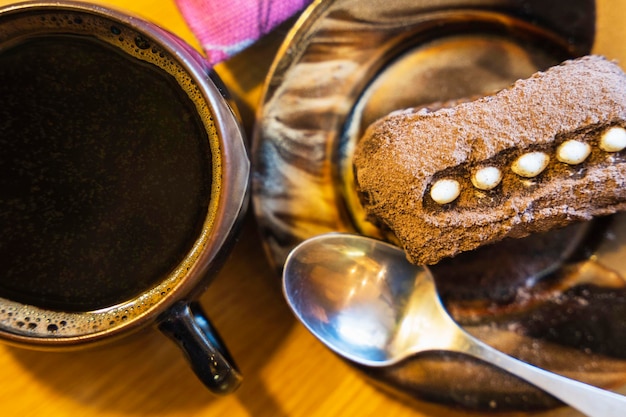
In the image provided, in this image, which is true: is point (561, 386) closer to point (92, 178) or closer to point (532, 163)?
point (532, 163)

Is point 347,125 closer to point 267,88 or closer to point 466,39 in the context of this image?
point 267,88

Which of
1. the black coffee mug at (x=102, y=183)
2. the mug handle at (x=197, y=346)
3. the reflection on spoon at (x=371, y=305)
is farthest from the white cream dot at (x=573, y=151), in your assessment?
the mug handle at (x=197, y=346)

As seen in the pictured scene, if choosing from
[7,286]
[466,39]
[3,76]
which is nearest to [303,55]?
[466,39]

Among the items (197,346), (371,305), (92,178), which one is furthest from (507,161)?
(92,178)

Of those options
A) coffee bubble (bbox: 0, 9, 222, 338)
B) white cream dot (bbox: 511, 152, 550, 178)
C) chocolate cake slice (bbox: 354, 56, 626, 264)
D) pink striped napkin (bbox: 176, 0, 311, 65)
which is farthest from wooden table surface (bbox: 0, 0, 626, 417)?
white cream dot (bbox: 511, 152, 550, 178)

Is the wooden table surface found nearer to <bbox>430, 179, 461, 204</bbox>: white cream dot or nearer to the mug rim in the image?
the mug rim

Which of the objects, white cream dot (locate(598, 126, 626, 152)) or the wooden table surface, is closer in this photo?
white cream dot (locate(598, 126, 626, 152))
